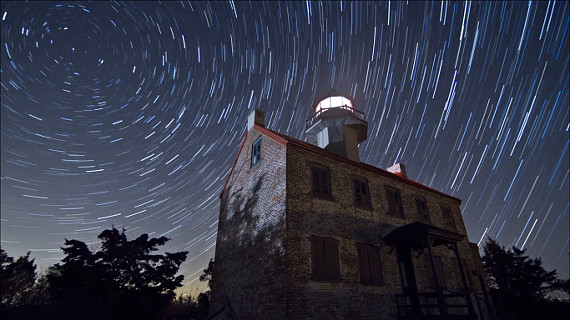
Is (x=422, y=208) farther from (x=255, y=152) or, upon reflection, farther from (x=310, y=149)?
(x=255, y=152)

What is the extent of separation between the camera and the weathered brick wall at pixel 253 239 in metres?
12.5

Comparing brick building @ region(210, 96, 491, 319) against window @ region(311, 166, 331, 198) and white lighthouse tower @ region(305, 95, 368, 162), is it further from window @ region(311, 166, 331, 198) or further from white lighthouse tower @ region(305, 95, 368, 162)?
white lighthouse tower @ region(305, 95, 368, 162)

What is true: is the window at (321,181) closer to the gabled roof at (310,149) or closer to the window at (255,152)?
the gabled roof at (310,149)

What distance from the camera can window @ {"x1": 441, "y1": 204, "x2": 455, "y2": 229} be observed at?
20500mm

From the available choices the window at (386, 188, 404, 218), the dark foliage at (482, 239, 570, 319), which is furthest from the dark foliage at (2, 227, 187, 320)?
the dark foliage at (482, 239, 570, 319)

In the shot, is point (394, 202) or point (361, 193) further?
point (394, 202)

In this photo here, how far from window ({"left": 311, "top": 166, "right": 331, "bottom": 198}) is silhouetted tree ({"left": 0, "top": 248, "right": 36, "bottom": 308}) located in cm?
3672

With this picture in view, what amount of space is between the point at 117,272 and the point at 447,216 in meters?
25.4

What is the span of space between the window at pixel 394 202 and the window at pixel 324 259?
548 centimetres

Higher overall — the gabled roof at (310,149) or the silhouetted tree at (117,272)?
the gabled roof at (310,149)

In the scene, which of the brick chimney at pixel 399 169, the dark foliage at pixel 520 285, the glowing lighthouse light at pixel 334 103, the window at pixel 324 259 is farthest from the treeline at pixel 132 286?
the glowing lighthouse light at pixel 334 103

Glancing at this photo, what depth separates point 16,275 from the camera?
41.1 m

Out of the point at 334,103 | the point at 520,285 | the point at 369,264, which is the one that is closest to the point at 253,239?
the point at 369,264

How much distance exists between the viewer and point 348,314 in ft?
40.2
